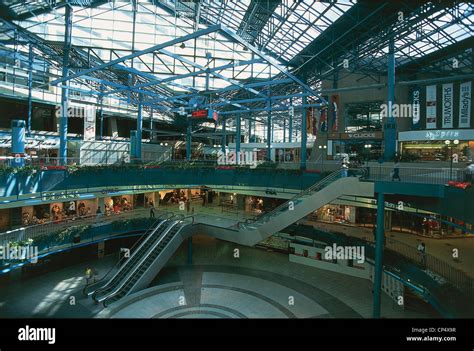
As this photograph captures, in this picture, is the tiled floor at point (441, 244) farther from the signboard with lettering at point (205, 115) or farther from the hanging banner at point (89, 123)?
the hanging banner at point (89, 123)

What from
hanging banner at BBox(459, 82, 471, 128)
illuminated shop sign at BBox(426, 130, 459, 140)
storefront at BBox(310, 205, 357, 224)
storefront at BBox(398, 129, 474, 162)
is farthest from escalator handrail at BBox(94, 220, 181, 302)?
hanging banner at BBox(459, 82, 471, 128)

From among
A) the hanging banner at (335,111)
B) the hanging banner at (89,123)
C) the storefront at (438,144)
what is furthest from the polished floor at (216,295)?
the hanging banner at (335,111)

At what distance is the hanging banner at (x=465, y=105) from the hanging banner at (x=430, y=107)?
1.76m

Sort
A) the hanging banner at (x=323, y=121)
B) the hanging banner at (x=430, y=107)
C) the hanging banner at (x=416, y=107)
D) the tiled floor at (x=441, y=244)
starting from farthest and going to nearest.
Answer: the hanging banner at (x=323, y=121) < the hanging banner at (x=416, y=107) < the hanging banner at (x=430, y=107) < the tiled floor at (x=441, y=244)

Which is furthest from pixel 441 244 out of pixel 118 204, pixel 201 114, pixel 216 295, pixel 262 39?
pixel 118 204

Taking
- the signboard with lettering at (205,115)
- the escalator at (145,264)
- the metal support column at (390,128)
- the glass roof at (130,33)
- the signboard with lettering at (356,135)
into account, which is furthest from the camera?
the glass roof at (130,33)

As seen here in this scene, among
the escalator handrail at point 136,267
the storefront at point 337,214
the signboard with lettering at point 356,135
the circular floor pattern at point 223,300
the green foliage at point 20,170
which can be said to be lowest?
the circular floor pattern at point 223,300

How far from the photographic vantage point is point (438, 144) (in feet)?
78.4

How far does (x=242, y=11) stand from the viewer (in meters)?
19.4

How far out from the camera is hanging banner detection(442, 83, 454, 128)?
73.7ft

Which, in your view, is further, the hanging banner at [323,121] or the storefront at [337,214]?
the hanging banner at [323,121]

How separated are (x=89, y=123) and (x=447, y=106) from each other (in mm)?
31336

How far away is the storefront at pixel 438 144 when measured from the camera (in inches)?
859
